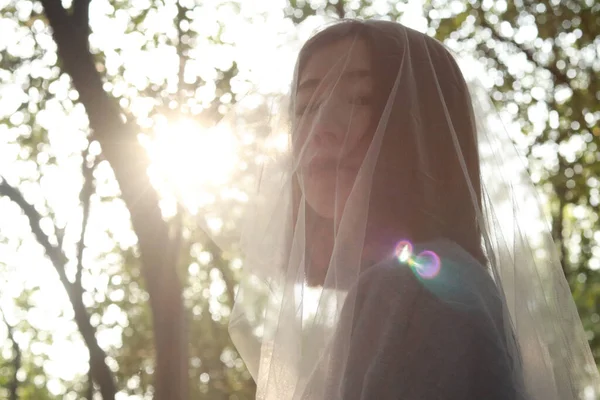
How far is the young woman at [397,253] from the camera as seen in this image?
0.97 meters

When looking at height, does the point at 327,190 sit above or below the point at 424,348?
above

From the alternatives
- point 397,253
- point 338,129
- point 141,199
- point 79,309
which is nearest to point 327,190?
point 338,129

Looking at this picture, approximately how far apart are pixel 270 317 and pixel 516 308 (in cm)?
60

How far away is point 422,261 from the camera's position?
3.61ft

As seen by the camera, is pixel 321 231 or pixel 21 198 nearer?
pixel 321 231

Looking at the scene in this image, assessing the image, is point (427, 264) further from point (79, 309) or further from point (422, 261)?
point (79, 309)

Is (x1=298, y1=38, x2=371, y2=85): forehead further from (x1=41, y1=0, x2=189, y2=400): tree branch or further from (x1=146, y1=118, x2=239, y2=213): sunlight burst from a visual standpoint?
(x1=41, y1=0, x2=189, y2=400): tree branch

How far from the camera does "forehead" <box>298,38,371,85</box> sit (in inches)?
54.9

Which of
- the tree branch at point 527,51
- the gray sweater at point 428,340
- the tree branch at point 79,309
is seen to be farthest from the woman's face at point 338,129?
the tree branch at point 527,51

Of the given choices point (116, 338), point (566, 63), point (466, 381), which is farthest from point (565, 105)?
point (116, 338)

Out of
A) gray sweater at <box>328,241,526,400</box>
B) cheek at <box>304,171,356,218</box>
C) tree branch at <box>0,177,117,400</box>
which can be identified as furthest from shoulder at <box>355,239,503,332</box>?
tree branch at <box>0,177,117,400</box>

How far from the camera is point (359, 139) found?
135 centimetres

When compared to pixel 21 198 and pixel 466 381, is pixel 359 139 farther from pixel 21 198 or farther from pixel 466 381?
pixel 21 198

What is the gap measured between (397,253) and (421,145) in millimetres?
269
